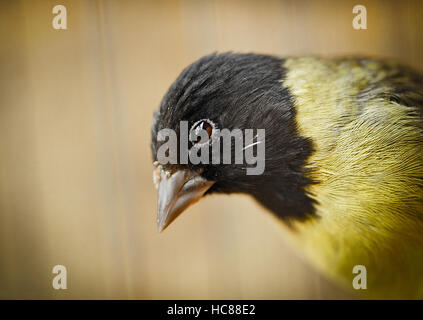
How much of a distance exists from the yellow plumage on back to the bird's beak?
0.24 m

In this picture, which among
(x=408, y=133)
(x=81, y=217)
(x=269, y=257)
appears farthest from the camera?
(x=269, y=257)

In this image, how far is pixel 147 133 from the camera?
1.21 metres

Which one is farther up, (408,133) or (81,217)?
(408,133)

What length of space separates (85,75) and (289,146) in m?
0.66

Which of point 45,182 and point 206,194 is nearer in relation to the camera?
point 206,194

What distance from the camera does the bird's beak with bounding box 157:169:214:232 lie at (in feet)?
2.51

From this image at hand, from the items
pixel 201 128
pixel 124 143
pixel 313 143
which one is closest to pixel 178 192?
pixel 201 128

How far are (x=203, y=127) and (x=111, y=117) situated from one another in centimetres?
56

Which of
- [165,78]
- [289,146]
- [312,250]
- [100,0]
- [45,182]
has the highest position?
[100,0]

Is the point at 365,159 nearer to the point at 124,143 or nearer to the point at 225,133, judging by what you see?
the point at 225,133

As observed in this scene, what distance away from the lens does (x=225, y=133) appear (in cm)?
73

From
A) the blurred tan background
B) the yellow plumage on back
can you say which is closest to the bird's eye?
the yellow plumage on back
